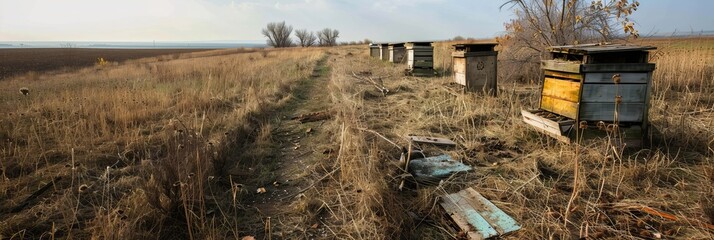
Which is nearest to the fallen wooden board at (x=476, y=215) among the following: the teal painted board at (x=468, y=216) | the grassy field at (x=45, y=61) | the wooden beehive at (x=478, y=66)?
the teal painted board at (x=468, y=216)

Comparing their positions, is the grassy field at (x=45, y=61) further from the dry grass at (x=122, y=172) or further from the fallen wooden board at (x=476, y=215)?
the fallen wooden board at (x=476, y=215)

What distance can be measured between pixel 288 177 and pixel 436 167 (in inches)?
68.4

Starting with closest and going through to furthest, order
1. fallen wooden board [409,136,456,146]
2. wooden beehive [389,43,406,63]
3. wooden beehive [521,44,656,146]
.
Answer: wooden beehive [521,44,656,146]
fallen wooden board [409,136,456,146]
wooden beehive [389,43,406,63]

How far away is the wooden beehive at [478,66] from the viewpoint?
24.7 feet

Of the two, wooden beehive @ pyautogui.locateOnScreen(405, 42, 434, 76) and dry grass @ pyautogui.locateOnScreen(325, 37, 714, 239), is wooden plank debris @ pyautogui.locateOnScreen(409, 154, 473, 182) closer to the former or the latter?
dry grass @ pyautogui.locateOnScreen(325, 37, 714, 239)

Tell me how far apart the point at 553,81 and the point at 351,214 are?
3.30 metres

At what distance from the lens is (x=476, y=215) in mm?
2990

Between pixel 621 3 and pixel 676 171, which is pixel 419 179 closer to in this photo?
pixel 676 171

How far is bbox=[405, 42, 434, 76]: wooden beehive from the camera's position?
11.9 metres

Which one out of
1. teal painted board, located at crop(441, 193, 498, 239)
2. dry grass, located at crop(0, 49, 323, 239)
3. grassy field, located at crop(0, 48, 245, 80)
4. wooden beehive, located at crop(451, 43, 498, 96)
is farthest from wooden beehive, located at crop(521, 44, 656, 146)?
grassy field, located at crop(0, 48, 245, 80)

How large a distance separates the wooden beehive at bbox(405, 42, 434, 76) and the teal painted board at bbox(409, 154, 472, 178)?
26.4 ft

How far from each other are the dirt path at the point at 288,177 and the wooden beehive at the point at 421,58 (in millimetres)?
5687

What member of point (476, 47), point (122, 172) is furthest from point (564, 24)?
point (122, 172)

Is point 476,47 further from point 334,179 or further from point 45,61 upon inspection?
point 45,61
